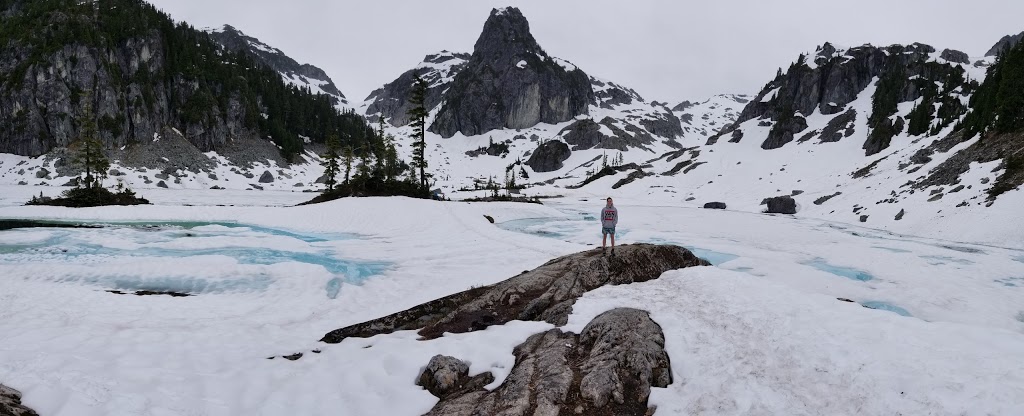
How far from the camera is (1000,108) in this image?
44.6 meters

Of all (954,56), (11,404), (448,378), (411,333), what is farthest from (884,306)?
(954,56)

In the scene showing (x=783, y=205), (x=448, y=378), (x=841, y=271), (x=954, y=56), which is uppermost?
(x=954, y=56)

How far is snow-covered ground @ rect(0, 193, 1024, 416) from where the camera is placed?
237 inches

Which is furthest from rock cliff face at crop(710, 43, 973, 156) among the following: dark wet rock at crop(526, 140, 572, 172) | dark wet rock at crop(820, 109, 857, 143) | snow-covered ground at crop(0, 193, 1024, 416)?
snow-covered ground at crop(0, 193, 1024, 416)

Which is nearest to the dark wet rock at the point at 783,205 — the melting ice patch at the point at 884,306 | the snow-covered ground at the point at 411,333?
the snow-covered ground at the point at 411,333

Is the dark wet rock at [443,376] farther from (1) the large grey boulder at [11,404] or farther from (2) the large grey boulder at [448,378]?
(1) the large grey boulder at [11,404]

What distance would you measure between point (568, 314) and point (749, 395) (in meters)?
4.12

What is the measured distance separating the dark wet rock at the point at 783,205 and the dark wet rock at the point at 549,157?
122 metres

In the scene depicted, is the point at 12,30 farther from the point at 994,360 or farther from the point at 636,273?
the point at 994,360

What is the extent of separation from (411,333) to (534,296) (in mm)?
3542

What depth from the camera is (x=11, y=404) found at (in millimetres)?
5012

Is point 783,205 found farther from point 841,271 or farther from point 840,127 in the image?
point 840,127

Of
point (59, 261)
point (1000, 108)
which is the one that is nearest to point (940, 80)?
point (1000, 108)

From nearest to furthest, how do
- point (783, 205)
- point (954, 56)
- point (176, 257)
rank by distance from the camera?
point (176, 257) < point (783, 205) < point (954, 56)
